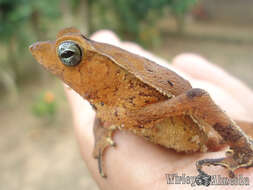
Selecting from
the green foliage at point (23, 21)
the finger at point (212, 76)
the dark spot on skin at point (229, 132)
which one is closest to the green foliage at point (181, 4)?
the green foliage at point (23, 21)

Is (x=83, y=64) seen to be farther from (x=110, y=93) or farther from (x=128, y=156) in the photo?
(x=128, y=156)

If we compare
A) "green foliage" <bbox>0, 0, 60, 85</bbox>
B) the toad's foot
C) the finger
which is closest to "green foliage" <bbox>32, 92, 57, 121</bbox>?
"green foliage" <bbox>0, 0, 60, 85</bbox>

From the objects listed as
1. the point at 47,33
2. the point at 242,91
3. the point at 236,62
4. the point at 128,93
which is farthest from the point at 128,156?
the point at 236,62

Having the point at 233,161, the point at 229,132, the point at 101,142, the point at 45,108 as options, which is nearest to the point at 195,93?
the point at 229,132

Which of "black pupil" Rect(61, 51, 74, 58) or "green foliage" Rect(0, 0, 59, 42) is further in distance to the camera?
"green foliage" Rect(0, 0, 59, 42)

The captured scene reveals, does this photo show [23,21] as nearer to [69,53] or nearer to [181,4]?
[181,4]

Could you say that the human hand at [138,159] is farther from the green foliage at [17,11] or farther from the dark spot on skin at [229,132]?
the green foliage at [17,11]

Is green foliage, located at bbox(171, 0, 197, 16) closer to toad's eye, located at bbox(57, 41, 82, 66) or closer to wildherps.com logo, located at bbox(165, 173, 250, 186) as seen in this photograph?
toad's eye, located at bbox(57, 41, 82, 66)

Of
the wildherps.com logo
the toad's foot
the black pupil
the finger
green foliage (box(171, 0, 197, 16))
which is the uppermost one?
green foliage (box(171, 0, 197, 16))
